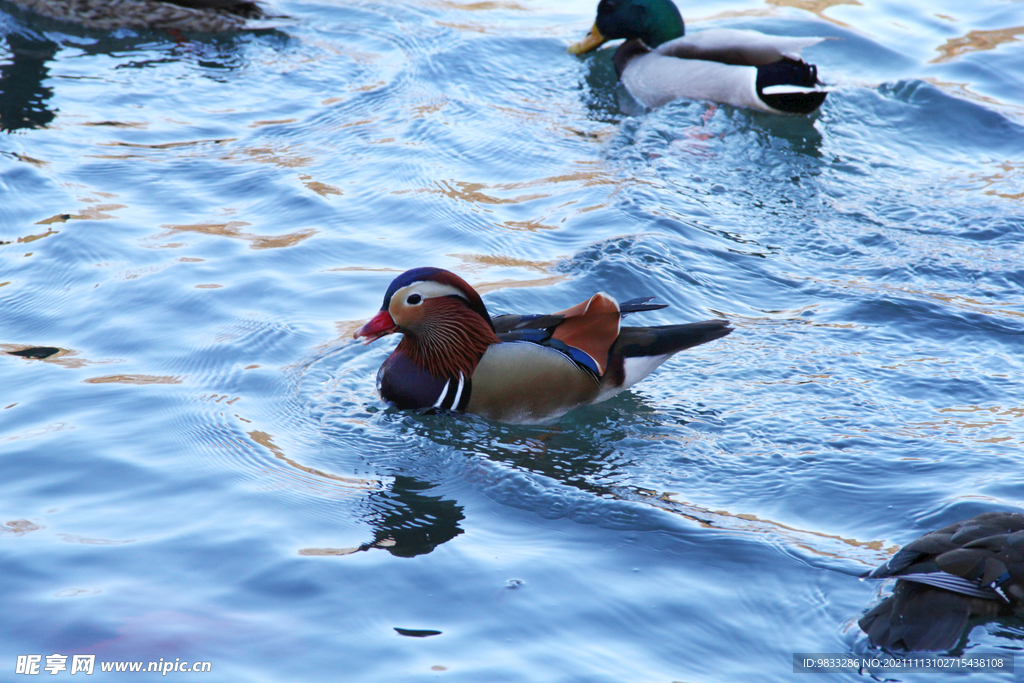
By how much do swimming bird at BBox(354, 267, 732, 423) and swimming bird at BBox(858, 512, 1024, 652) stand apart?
161 cm

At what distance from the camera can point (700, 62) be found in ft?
27.3

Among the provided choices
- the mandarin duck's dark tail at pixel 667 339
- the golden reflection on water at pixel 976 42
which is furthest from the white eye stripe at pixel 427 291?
the golden reflection on water at pixel 976 42

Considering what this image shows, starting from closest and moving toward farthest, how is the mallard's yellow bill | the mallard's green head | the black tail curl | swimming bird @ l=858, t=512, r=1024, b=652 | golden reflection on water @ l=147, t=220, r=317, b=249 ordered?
swimming bird @ l=858, t=512, r=1024, b=652 → golden reflection on water @ l=147, t=220, r=317, b=249 → the black tail curl → the mallard's green head → the mallard's yellow bill

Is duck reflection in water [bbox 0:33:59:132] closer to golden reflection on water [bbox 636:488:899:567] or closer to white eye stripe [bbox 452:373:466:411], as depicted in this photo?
white eye stripe [bbox 452:373:466:411]

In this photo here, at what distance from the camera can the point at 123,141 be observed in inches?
288

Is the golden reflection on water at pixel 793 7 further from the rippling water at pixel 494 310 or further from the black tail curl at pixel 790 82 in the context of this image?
the black tail curl at pixel 790 82

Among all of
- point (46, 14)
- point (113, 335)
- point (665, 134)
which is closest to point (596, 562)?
point (113, 335)

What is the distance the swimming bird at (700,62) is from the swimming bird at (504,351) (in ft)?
12.7

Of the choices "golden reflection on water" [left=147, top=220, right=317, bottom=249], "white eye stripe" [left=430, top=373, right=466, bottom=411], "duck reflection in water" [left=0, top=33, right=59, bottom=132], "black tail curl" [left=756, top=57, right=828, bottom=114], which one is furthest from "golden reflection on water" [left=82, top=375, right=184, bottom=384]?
"black tail curl" [left=756, top=57, right=828, bottom=114]

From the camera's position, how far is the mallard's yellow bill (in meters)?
9.05

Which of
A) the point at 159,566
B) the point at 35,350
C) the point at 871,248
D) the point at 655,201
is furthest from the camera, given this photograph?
the point at 655,201

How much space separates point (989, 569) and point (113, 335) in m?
4.16

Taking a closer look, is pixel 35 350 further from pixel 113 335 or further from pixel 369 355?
pixel 369 355

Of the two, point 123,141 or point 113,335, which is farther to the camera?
point 123,141
